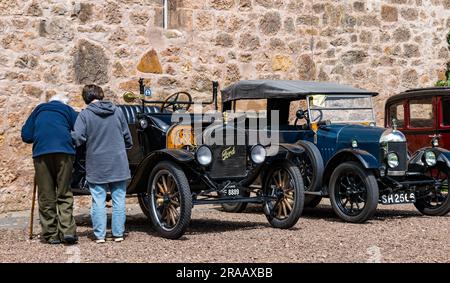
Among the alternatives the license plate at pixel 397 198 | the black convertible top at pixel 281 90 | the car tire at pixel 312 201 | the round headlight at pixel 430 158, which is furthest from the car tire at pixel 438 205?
the black convertible top at pixel 281 90

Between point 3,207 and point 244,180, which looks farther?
point 3,207

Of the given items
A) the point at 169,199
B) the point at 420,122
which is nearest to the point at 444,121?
the point at 420,122

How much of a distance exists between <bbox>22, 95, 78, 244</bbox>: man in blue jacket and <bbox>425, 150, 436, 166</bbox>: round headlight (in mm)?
4352

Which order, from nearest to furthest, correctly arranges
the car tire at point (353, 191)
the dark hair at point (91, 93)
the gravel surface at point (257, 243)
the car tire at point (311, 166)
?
the gravel surface at point (257, 243)
the dark hair at point (91, 93)
the car tire at point (353, 191)
the car tire at point (311, 166)

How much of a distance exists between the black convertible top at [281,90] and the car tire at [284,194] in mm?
1685

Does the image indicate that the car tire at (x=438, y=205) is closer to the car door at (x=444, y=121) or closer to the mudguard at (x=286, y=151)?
the car door at (x=444, y=121)

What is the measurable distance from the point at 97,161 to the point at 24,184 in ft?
11.1

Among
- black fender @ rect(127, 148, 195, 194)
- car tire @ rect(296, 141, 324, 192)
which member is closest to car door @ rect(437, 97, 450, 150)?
car tire @ rect(296, 141, 324, 192)

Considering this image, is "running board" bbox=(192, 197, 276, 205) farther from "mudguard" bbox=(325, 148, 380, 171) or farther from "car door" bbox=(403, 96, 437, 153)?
"car door" bbox=(403, 96, 437, 153)

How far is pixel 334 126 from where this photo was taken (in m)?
9.65

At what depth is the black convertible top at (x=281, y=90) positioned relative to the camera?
9.89 metres

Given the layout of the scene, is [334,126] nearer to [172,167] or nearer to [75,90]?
[172,167]

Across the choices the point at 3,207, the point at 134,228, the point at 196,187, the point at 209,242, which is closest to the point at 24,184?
the point at 3,207

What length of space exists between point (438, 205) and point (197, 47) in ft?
14.6
